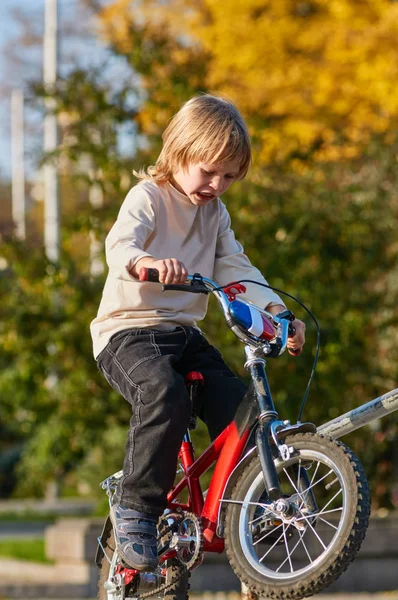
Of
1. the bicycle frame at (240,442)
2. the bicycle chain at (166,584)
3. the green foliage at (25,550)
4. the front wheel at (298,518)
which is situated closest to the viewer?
the front wheel at (298,518)

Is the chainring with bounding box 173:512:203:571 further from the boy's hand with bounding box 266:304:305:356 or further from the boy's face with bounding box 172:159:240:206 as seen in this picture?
the boy's face with bounding box 172:159:240:206

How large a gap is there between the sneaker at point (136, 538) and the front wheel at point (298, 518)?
0.25m

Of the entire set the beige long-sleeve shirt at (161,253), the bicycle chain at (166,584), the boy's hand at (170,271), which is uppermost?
the beige long-sleeve shirt at (161,253)

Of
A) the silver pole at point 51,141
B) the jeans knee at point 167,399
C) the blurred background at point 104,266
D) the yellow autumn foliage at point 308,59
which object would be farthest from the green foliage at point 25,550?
the jeans knee at point 167,399

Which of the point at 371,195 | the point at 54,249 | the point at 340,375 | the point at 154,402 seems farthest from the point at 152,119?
the point at 154,402

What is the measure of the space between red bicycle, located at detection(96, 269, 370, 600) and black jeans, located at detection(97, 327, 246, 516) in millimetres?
92

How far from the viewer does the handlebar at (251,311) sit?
3330mm

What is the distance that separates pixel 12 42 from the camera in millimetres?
36812

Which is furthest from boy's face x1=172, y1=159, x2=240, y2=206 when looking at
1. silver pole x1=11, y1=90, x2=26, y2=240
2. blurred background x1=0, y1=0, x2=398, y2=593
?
silver pole x1=11, y1=90, x2=26, y2=240

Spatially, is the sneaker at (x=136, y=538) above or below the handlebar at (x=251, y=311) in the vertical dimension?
below

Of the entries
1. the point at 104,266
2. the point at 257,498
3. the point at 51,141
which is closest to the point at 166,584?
the point at 257,498

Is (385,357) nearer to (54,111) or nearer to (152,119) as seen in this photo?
(152,119)

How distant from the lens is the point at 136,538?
11.2 ft

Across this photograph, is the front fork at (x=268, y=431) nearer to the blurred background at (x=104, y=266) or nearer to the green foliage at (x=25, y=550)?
the blurred background at (x=104, y=266)
